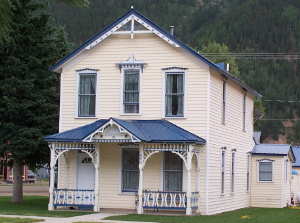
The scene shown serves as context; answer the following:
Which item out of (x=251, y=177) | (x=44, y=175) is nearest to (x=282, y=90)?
(x=44, y=175)

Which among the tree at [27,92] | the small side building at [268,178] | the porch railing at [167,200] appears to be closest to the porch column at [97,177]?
the porch railing at [167,200]

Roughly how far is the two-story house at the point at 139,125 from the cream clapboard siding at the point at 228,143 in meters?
0.08

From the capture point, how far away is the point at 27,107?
30453mm

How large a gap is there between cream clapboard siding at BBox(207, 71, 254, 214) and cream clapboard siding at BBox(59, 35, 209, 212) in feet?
2.05

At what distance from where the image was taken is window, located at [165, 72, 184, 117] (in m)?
26.6

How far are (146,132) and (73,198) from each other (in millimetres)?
4034

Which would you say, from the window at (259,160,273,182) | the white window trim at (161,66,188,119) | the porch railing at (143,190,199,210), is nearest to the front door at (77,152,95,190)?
the porch railing at (143,190,199,210)

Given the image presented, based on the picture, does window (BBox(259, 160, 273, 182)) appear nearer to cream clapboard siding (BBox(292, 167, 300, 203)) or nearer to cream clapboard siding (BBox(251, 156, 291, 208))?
cream clapboard siding (BBox(251, 156, 291, 208))

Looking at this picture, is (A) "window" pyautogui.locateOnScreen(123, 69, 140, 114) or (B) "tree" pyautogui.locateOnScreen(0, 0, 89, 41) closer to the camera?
(B) "tree" pyautogui.locateOnScreen(0, 0, 89, 41)

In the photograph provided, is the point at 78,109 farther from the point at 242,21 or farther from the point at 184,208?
the point at 242,21

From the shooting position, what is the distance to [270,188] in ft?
113

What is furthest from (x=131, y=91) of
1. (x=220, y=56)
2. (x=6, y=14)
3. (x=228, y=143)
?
(x=220, y=56)

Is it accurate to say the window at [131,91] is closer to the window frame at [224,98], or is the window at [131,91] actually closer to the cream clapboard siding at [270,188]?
the window frame at [224,98]

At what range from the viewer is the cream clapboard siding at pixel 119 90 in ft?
86.2
